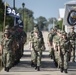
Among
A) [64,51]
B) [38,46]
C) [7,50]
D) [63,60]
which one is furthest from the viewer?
[38,46]

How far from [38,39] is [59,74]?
1.72 metres

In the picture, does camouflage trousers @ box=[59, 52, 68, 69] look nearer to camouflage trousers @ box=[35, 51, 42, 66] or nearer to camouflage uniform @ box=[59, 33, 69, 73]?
camouflage uniform @ box=[59, 33, 69, 73]

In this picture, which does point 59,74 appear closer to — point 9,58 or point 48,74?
point 48,74

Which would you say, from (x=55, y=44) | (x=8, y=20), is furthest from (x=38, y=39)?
(x=8, y=20)

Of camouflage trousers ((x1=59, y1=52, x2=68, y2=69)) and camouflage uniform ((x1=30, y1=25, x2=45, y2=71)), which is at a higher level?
camouflage uniform ((x1=30, y1=25, x2=45, y2=71))

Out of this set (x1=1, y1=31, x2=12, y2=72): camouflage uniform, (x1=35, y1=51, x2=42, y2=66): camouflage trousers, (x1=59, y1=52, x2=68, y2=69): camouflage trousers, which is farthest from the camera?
(x1=35, y1=51, x2=42, y2=66): camouflage trousers

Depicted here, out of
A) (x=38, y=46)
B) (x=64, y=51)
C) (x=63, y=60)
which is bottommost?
(x=63, y=60)

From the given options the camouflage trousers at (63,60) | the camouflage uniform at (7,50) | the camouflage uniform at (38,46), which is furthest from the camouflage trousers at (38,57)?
the camouflage uniform at (7,50)

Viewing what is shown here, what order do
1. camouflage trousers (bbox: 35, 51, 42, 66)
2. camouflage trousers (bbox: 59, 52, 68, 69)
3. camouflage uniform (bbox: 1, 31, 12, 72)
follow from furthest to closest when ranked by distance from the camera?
camouflage trousers (bbox: 35, 51, 42, 66) < camouflage trousers (bbox: 59, 52, 68, 69) < camouflage uniform (bbox: 1, 31, 12, 72)

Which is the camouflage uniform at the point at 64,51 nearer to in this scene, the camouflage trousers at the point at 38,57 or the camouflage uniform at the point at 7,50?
the camouflage trousers at the point at 38,57

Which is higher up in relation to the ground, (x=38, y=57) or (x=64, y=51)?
(x=64, y=51)

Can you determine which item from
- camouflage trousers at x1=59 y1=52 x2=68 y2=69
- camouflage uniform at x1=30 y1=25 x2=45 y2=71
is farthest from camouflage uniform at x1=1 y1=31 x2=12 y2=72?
camouflage trousers at x1=59 y1=52 x2=68 y2=69

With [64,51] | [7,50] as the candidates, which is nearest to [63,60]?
[64,51]

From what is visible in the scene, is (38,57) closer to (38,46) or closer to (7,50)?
(38,46)
